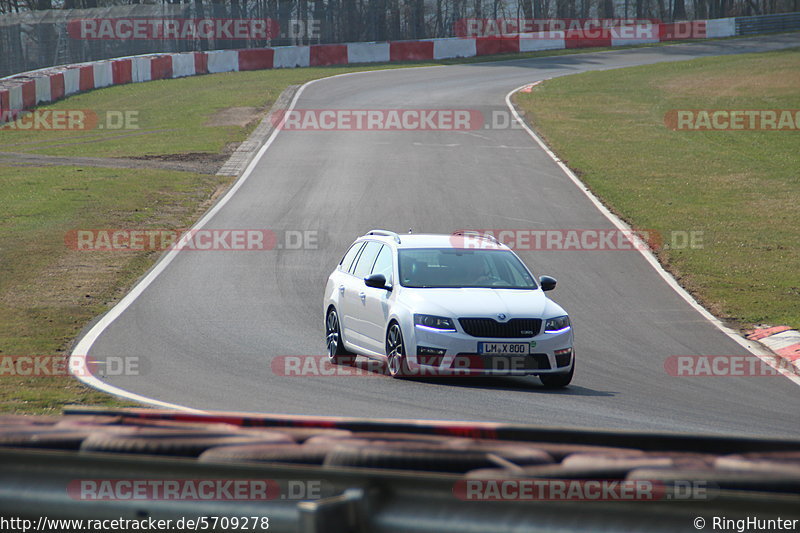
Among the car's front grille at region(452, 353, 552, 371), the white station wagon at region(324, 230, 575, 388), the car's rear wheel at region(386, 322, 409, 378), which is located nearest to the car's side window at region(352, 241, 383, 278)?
the white station wagon at region(324, 230, 575, 388)

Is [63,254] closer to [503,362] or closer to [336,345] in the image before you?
[336,345]

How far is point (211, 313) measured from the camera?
51.3 feet

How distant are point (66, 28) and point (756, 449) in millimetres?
57049

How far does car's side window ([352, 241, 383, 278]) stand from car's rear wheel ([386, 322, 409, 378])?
1.58 m

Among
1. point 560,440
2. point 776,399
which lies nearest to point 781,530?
point 560,440

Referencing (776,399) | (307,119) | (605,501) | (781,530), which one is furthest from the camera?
(307,119)

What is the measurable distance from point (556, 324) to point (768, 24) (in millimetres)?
63073

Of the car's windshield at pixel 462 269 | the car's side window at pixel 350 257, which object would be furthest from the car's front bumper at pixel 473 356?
the car's side window at pixel 350 257

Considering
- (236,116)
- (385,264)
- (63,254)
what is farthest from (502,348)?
(236,116)

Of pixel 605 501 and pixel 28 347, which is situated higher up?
pixel 605 501

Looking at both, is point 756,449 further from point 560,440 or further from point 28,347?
point 28,347

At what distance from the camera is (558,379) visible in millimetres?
11508

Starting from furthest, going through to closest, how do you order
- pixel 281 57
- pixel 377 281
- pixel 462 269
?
pixel 281 57 → pixel 462 269 → pixel 377 281

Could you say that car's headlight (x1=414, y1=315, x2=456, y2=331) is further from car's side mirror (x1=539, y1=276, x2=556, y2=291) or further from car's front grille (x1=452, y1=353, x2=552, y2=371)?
car's side mirror (x1=539, y1=276, x2=556, y2=291)
